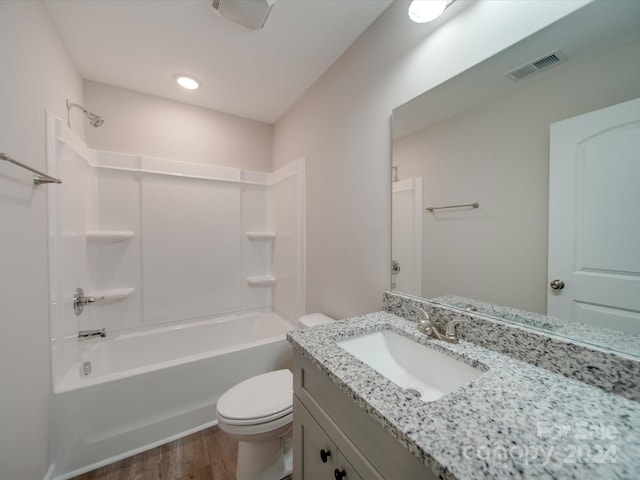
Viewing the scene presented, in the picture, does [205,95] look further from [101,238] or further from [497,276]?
[497,276]

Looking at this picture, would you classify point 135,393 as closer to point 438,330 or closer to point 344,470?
point 344,470

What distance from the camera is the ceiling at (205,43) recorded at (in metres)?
1.33

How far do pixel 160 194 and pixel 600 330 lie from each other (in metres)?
2.85

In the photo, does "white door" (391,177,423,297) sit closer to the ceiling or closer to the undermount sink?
the undermount sink

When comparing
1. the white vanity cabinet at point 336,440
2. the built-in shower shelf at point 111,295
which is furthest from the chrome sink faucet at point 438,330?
the built-in shower shelf at point 111,295

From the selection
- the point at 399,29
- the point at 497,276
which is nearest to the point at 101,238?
the point at 399,29

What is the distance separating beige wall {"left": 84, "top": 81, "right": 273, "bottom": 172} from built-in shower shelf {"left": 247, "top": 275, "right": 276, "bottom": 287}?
1224 mm

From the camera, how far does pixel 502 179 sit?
3.03 ft

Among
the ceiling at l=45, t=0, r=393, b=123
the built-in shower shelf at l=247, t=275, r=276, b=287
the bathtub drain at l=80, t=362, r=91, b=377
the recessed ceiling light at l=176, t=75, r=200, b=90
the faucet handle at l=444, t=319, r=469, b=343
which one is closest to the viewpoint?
the faucet handle at l=444, t=319, r=469, b=343

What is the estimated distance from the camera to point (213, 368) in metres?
1.68

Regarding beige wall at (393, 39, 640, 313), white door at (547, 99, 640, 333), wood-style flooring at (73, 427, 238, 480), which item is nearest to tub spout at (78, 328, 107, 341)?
wood-style flooring at (73, 427, 238, 480)

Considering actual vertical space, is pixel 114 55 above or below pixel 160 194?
above

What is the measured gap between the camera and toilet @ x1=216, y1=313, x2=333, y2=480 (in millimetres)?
1200

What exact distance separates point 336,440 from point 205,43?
2212 millimetres
